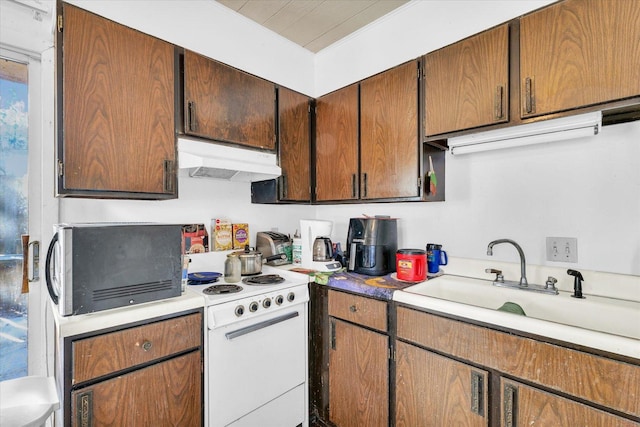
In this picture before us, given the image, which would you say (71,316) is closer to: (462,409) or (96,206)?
(96,206)

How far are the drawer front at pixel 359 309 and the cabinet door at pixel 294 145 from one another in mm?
826

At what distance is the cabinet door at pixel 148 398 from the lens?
3.73 feet

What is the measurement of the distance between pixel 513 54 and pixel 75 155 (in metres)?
2.06

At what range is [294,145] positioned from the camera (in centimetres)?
224

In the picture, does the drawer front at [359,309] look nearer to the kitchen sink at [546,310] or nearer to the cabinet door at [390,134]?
the kitchen sink at [546,310]

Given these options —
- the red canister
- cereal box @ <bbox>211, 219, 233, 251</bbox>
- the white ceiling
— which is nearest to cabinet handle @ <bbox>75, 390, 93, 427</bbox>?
cereal box @ <bbox>211, 219, 233, 251</bbox>

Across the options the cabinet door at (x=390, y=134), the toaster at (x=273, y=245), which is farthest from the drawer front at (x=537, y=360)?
the toaster at (x=273, y=245)

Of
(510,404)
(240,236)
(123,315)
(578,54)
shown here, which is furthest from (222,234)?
(578,54)

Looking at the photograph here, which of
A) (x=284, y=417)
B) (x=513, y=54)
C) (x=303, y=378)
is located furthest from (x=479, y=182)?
(x=284, y=417)

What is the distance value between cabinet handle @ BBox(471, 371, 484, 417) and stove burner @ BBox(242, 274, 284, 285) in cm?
108

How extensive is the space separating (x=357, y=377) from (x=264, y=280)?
75 cm

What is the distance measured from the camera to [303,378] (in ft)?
6.07

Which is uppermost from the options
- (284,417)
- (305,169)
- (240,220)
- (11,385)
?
(305,169)

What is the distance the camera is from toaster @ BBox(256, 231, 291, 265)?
2.24 meters
